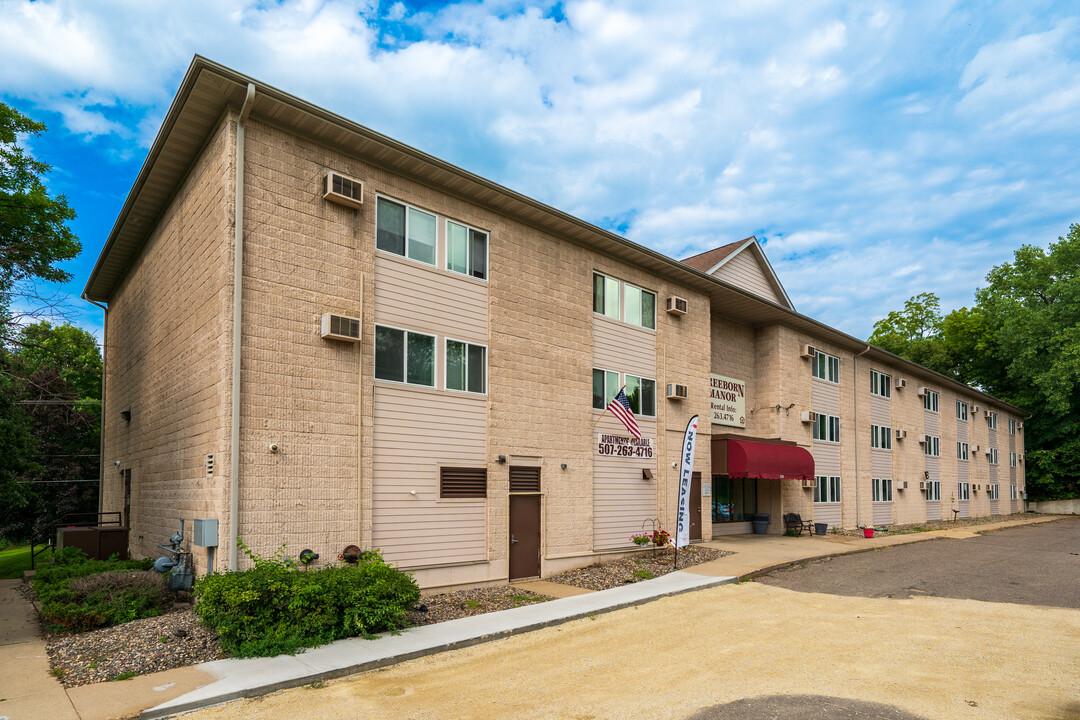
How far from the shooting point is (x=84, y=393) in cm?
3362

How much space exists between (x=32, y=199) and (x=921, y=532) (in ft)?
110

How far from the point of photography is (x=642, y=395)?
19.1 metres

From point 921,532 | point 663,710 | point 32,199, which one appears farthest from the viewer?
point 921,532

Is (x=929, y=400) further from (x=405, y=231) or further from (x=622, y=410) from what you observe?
(x=405, y=231)

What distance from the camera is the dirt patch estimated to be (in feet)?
46.3

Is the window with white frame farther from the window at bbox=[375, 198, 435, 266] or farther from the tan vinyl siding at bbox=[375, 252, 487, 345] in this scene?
the window at bbox=[375, 198, 435, 266]

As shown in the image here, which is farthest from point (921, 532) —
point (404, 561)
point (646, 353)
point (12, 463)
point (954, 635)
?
point (12, 463)

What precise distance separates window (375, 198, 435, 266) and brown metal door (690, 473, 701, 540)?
11.3 meters

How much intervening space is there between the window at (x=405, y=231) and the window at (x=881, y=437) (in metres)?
24.7

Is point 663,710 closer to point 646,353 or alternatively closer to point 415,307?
point 415,307

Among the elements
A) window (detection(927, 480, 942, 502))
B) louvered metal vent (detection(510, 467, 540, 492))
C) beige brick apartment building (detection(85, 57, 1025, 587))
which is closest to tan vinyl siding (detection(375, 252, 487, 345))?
beige brick apartment building (detection(85, 57, 1025, 587))

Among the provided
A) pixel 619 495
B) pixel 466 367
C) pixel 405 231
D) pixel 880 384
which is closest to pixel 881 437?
pixel 880 384

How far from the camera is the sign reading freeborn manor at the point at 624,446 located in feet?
57.6

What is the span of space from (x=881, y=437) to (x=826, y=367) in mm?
6155
